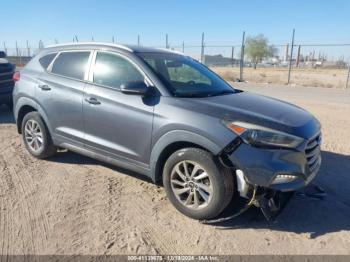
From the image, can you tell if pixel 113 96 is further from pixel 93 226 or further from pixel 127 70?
pixel 93 226

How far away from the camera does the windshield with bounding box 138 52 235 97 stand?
13.5 feet

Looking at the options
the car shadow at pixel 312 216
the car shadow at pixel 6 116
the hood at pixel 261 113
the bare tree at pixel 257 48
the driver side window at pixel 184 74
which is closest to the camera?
the hood at pixel 261 113

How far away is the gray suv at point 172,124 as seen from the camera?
11.0 ft

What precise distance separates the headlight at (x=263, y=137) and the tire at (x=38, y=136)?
309 cm

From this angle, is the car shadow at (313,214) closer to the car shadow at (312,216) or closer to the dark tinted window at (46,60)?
the car shadow at (312,216)

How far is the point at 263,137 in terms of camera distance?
3.33 meters

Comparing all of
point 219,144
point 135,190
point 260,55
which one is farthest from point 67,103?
point 260,55

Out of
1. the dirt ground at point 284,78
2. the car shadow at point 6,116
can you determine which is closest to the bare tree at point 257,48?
the dirt ground at point 284,78

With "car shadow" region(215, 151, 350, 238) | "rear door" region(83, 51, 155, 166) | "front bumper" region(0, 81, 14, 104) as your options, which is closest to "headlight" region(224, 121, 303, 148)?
"car shadow" region(215, 151, 350, 238)

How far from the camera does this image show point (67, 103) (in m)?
4.73

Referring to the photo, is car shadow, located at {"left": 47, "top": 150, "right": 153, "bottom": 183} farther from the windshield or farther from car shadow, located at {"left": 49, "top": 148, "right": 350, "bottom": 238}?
the windshield

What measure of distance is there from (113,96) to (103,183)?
1.22m

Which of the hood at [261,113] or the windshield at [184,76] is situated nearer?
the hood at [261,113]

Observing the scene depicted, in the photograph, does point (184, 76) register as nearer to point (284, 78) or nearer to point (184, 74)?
point (184, 74)
